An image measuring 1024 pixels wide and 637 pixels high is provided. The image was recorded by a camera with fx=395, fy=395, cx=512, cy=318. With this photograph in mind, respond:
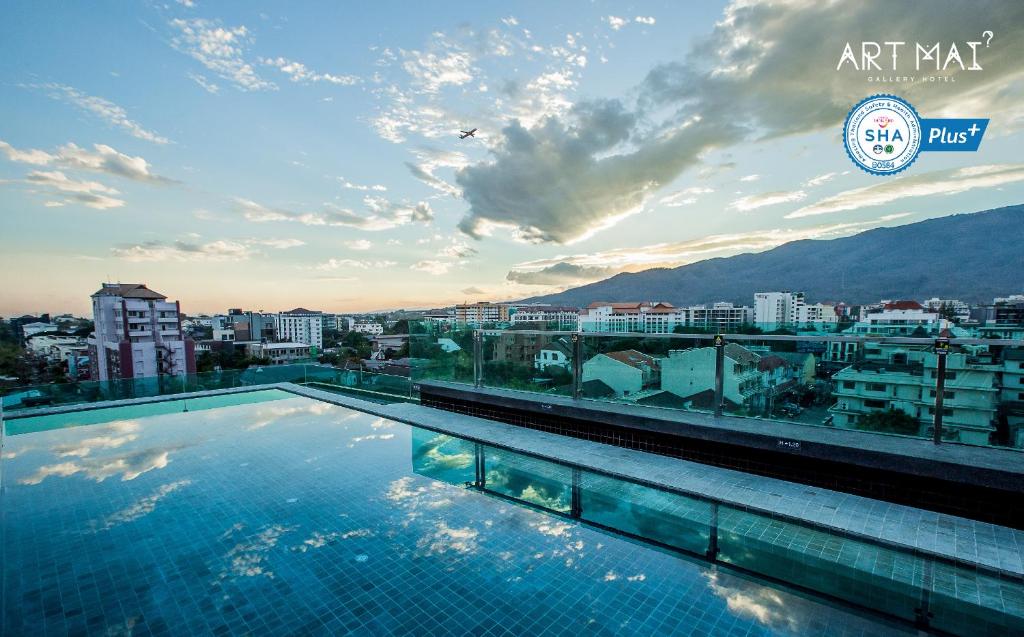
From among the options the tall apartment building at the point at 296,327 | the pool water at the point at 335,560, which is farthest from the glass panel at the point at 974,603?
the tall apartment building at the point at 296,327

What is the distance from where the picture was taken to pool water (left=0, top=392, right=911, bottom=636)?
7.78 ft

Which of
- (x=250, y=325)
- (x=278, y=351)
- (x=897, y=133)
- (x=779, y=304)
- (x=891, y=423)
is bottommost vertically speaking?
(x=278, y=351)

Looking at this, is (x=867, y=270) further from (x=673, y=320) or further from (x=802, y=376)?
(x=673, y=320)

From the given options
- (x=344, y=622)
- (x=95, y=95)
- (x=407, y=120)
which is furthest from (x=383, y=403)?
(x=95, y=95)

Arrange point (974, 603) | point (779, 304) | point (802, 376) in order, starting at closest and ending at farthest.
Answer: point (974, 603), point (802, 376), point (779, 304)

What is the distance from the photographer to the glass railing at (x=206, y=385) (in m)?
7.70

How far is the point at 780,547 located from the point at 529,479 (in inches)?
93.4

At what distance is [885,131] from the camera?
7.13 m

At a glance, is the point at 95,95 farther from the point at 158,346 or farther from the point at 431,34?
the point at 158,346

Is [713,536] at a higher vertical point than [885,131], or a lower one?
lower

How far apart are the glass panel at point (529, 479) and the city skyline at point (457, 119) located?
7.87m

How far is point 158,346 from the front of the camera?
3306 centimetres

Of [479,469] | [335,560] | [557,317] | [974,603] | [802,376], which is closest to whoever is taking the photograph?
[974,603]

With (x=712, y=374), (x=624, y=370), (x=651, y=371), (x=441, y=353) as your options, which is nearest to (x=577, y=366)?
(x=624, y=370)
